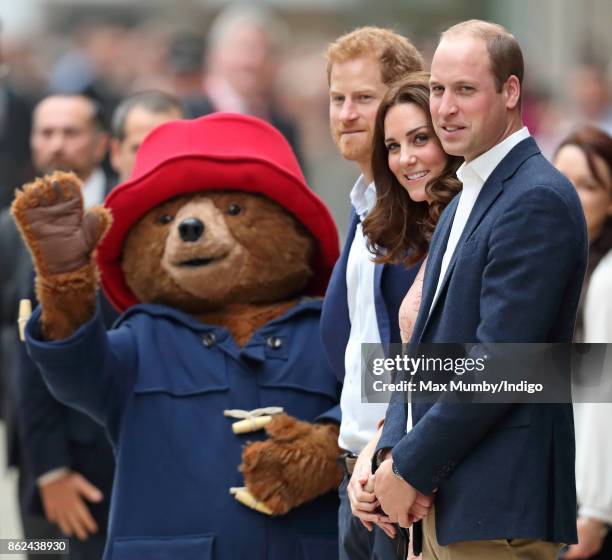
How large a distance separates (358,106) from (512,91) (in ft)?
3.14

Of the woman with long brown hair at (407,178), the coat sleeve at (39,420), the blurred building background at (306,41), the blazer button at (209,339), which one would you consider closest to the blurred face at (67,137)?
the coat sleeve at (39,420)

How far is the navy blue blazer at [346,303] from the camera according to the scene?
4609 millimetres

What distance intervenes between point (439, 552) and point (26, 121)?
7589mm

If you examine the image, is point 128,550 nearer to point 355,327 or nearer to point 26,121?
Result: point 355,327

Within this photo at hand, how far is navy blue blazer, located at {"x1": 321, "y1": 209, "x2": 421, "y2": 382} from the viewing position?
15.1 feet

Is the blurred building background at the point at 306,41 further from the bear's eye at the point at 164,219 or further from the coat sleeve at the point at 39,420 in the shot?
the bear's eye at the point at 164,219

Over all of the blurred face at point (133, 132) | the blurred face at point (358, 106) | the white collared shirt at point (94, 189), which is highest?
the blurred face at point (133, 132)

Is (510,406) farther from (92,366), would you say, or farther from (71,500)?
(71,500)

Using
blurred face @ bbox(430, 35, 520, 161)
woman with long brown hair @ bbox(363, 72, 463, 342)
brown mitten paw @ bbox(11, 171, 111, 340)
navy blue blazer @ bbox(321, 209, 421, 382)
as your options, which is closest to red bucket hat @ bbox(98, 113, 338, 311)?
brown mitten paw @ bbox(11, 171, 111, 340)

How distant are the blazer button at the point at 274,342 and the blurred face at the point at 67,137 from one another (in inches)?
84.5

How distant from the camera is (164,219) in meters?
5.41

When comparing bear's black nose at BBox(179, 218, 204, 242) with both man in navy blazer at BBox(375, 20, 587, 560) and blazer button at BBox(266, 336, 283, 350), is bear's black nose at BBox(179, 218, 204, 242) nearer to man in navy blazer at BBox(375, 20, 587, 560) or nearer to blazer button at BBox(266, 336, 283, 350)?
blazer button at BBox(266, 336, 283, 350)

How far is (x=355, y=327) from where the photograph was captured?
4750mm

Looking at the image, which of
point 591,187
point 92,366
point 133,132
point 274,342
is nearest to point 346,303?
point 274,342
